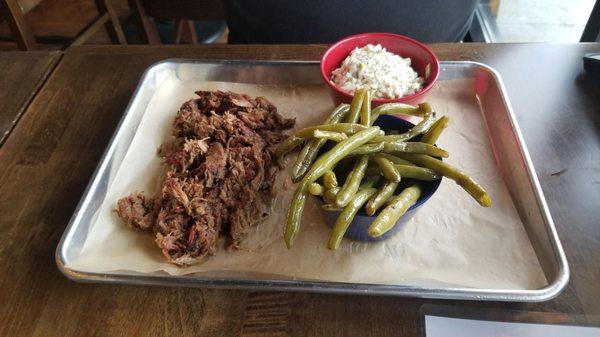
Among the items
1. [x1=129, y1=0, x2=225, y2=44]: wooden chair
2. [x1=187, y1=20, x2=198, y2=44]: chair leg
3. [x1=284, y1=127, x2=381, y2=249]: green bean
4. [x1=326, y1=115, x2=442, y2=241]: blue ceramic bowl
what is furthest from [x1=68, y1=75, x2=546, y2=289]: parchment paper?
[x1=187, y1=20, x2=198, y2=44]: chair leg

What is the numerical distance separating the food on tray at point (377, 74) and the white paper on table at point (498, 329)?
0.79 m

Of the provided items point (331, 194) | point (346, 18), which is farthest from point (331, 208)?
point (346, 18)

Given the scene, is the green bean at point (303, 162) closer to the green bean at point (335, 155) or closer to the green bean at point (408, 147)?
the green bean at point (335, 155)

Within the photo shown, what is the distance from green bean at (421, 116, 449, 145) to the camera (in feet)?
4.27

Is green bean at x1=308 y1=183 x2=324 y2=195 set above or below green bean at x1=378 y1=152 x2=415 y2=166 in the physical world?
above

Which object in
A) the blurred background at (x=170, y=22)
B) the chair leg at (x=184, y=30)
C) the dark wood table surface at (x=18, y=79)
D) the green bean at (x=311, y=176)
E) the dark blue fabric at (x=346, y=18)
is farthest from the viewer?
the chair leg at (x=184, y=30)

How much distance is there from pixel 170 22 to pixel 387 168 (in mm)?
3652

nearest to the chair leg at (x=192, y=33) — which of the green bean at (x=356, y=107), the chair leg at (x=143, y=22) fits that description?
the chair leg at (x=143, y=22)

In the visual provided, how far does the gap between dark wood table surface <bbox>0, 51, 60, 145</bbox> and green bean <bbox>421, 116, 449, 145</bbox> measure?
1.54m

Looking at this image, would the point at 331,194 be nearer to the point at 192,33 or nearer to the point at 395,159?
the point at 395,159

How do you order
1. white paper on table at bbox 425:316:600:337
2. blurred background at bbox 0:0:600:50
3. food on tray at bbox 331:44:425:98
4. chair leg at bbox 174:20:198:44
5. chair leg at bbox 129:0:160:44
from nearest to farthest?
white paper on table at bbox 425:316:600:337 → food on tray at bbox 331:44:425:98 → blurred background at bbox 0:0:600:50 → chair leg at bbox 129:0:160:44 → chair leg at bbox 174:20:198:44

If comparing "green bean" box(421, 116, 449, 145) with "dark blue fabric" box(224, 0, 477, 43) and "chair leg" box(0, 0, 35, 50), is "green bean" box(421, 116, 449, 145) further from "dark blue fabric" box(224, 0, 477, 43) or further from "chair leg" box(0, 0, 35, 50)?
"chair leg" box(0, 0, 35, 50)

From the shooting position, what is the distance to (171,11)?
3.47 meters

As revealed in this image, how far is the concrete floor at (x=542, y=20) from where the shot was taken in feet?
7.84
